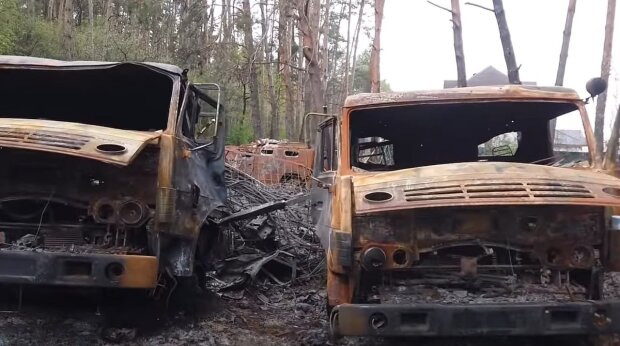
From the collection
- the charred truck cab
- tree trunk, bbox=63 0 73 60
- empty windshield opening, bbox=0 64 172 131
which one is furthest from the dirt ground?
tree trunk, bbox=63 0 73 60

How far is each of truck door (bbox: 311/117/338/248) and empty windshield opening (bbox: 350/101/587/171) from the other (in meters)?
0.30

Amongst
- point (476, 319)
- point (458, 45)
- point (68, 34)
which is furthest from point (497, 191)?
point (68, 34)

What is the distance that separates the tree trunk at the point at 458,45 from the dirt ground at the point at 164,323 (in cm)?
863

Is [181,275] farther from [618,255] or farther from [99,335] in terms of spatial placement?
[618,255]

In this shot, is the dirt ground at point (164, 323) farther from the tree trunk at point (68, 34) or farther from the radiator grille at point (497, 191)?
the tree trunk at point (68, 34)

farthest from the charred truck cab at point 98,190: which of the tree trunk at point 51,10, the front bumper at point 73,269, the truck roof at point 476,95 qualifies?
the tree trunk at point 51,10

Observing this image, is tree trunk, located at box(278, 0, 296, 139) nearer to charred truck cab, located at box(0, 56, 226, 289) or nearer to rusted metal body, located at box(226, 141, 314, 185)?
rusted metal body, located at box(226, 141, 314, 185)

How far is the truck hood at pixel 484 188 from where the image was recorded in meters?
4.41

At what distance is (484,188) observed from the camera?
14.8ft

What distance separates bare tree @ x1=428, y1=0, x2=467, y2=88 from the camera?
48.1 ft

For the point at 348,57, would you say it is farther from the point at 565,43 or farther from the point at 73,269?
the point at 73,269

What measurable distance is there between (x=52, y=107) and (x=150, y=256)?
2690 millimetres

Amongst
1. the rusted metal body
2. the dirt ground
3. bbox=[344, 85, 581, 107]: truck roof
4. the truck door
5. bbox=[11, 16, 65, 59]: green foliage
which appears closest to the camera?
the dirt ground

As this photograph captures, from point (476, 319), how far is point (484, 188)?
0.83 meters
